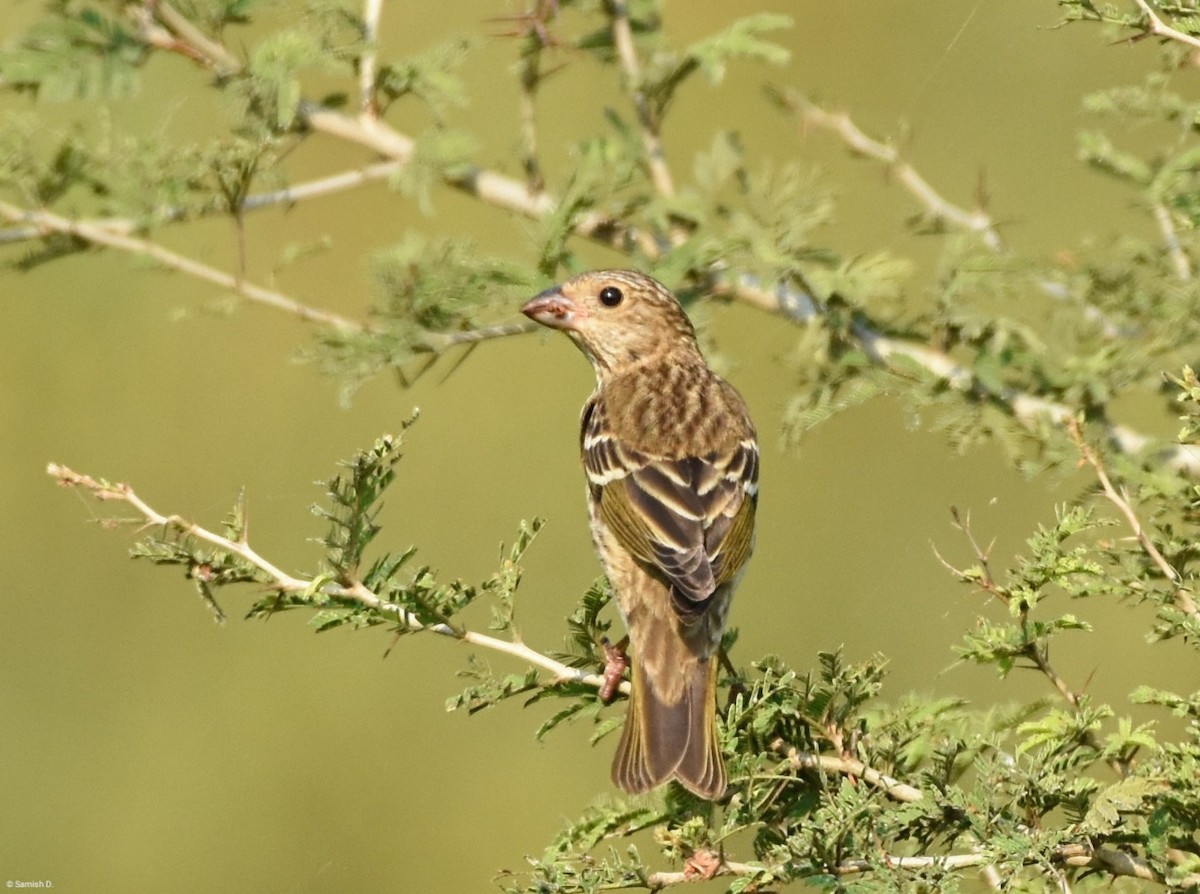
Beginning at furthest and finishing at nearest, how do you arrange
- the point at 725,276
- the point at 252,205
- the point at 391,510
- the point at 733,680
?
the point at 391,510 → the point at 252,205 → the point at 725,276 → the point at 733,680

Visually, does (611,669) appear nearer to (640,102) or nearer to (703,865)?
(703,865)

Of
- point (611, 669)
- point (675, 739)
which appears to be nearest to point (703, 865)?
point (675, 739)

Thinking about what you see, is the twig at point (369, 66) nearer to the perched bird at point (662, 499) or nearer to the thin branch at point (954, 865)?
the perched bird at point (662, 499)

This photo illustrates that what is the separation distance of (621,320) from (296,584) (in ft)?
8.59

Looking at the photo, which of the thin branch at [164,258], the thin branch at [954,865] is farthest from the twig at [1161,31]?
the thin branch at [164,258]

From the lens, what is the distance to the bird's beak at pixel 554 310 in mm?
4875

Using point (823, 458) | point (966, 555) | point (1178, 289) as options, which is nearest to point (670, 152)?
point (823, 458)

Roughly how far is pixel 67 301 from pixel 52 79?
4.28 m

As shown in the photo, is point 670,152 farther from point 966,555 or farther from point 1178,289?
point 1178,289

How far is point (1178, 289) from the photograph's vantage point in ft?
13.8

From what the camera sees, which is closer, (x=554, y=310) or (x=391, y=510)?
(x=554, y=310)

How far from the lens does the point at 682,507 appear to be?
4.48 metres

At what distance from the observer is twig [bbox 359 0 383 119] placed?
4.78 m

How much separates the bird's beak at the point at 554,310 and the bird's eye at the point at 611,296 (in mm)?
101
